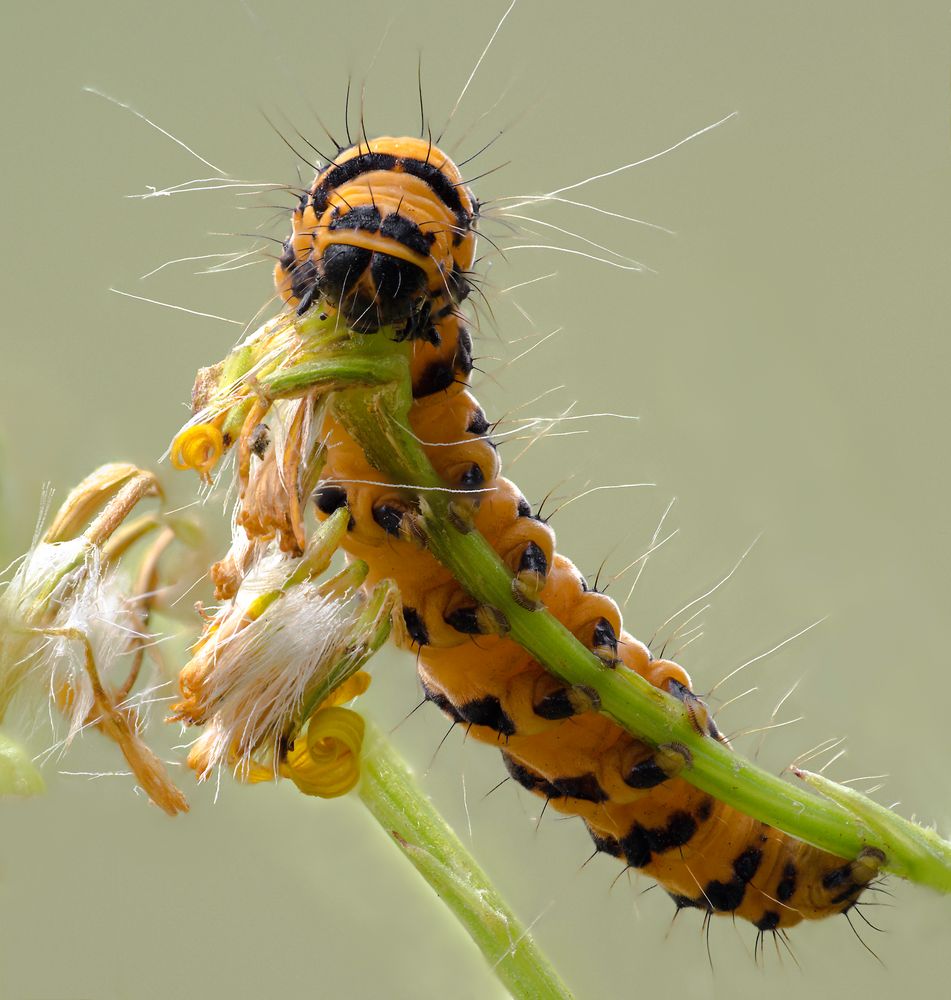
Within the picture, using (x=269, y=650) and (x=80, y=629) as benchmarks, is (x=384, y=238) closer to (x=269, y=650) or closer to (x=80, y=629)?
(x=269, y=650)

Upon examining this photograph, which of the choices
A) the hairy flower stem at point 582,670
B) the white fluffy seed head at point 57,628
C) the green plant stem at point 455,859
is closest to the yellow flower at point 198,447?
A: the hairy flower stem at point 582,670

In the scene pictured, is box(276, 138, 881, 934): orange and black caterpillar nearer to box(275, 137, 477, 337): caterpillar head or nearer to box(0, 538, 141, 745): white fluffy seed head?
box(275, 137, 477, 337): caterpillar head

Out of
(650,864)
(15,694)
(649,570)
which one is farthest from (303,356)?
(649,570)

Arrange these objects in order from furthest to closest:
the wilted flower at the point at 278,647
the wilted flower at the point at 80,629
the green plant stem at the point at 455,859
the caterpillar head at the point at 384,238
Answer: the green plant stem at the point at 455,859 → the wilted flower at the point at 80,629 → the wilted flower at the point at 278,647 → the caterpillar head at the point at 384,238

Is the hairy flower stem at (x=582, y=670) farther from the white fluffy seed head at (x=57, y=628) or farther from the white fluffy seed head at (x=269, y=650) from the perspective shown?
the white fluffy seed head at (x=57, y=628)

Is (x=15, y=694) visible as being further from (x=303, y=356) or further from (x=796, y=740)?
(x=796, y=740)

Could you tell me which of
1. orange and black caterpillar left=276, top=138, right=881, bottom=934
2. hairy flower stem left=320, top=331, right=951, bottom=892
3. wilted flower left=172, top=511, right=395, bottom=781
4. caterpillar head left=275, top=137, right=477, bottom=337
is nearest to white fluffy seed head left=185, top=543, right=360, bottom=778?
wilted flower left=172, top=511, right=395, bottom=781
